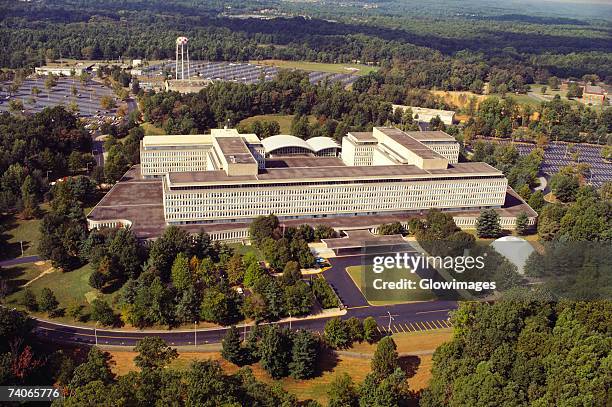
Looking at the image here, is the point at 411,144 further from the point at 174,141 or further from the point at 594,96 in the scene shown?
the point at 594,96

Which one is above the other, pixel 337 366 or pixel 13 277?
pixel 13 277

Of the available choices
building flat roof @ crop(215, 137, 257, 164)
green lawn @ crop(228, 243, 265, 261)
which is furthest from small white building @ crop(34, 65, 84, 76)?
green lawn @ crop(228, 243, 265, 261)

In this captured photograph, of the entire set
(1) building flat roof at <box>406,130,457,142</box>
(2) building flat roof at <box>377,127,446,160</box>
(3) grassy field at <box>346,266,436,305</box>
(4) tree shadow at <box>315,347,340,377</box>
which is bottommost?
(4) tree shadow at <box>315,347,340,377</box>

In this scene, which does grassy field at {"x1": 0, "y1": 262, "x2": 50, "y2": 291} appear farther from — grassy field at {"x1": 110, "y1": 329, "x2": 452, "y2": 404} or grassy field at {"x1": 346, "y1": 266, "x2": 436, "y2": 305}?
grassy field at {"x1": 346, "y1": 266, "x2": 436, "y2": 305}

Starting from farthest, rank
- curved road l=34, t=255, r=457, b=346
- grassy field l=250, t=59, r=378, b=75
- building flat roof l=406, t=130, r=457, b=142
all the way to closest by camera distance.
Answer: grassy field l=250, t=59, r=378, b=75 → building flat roof l=406, t=130, r=457, b=142 → curved road l=34, t=255, r=457, b=346

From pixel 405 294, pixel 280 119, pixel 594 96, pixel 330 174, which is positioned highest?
pixel 594 96

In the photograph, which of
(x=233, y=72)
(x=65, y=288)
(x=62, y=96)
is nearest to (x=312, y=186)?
(x=65, y=288)

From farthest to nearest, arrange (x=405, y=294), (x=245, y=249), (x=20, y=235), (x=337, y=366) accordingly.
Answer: (x=20, y=235)
(x=245, y=249)
(x=405, y=294)
(x=337, y=366)
